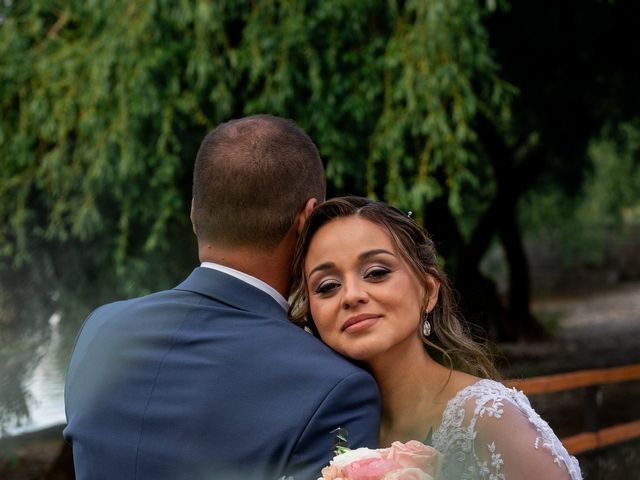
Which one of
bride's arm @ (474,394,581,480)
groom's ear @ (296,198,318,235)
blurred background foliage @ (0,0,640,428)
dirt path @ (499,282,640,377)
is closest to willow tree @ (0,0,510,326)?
blurred background foliage @ (0,0,640,428)

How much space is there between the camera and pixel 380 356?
1923mm

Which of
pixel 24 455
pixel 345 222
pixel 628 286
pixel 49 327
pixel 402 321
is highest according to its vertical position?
pixel 345 222

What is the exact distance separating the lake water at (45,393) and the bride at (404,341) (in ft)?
12.5

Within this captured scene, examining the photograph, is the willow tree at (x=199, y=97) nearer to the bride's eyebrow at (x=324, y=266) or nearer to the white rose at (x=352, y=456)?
the bride's eyebrow at (x=324, y=266)

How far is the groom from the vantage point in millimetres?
1648

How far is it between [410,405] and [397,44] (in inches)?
125

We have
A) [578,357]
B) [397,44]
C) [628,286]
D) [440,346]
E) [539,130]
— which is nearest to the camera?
[440,346]

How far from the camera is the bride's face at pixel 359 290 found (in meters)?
1.85

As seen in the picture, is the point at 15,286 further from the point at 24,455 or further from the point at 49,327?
the point at 24,455

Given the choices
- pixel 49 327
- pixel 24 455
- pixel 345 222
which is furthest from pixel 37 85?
pixel 345 222

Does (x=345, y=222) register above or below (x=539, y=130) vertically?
above

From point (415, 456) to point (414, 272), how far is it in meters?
0.45

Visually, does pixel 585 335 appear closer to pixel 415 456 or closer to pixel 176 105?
pixel 176 105

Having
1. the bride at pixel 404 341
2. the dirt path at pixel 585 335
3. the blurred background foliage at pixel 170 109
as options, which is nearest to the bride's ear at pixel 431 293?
the bride at pixel 404 341
